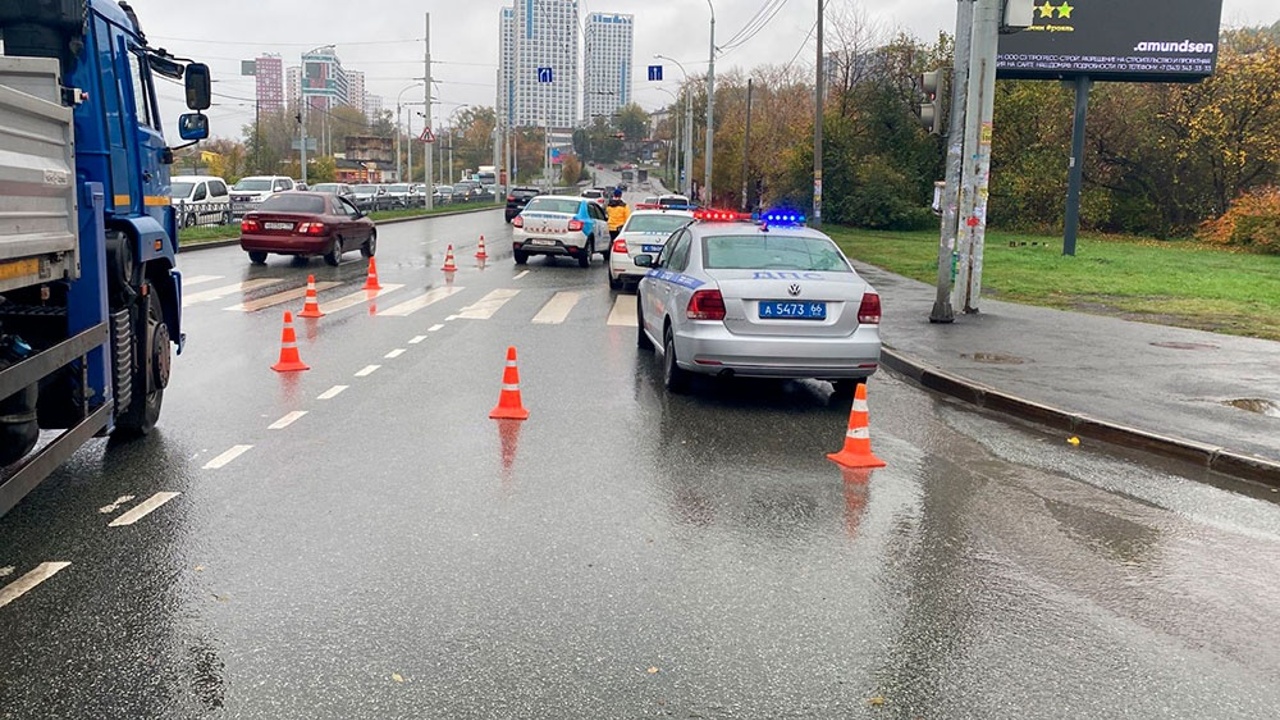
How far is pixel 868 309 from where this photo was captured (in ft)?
29.4

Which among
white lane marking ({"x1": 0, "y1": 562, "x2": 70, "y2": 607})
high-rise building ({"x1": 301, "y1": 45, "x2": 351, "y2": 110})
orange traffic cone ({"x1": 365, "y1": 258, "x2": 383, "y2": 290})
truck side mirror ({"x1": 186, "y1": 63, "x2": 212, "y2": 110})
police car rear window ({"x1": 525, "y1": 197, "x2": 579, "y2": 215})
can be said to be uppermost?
high-rise building ({"x1": 301, "y1": 45, "x2": 351, "y2": 110})

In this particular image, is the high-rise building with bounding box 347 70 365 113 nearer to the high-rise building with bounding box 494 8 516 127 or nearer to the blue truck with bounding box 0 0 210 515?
the high-rise building with bounding box 494 8 516 127

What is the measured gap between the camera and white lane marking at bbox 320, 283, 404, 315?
598 inches

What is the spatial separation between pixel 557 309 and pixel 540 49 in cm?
6093

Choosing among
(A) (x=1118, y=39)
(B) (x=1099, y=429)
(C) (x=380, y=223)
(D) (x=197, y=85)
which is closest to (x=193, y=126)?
(D) (x=197, y=85)

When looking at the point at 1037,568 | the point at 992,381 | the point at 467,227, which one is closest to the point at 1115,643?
the point at 1037,568

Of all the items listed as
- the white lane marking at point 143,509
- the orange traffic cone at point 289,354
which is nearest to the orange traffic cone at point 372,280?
the orange traffic cone at point 289,354

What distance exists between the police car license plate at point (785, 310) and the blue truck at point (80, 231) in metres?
4.70

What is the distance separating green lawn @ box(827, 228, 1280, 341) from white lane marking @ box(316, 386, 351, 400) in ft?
38.2

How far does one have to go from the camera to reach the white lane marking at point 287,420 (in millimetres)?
7750

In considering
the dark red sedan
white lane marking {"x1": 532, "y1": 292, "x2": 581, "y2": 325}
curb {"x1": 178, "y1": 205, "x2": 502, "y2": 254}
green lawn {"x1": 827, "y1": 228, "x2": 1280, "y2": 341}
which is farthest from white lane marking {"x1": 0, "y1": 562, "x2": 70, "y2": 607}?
the dark red sedan

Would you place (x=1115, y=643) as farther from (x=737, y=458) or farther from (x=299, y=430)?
(x=299, y=430)

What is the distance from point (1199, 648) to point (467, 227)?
39056mm

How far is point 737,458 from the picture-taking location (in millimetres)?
7355
